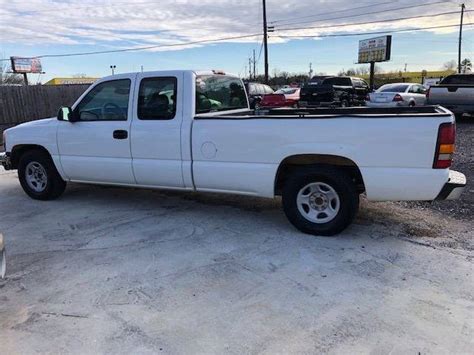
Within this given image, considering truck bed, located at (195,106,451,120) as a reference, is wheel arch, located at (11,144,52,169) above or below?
below

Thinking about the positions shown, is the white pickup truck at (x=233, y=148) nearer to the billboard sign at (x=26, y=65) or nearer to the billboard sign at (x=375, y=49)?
the billboard sign at (x=375, y=49)

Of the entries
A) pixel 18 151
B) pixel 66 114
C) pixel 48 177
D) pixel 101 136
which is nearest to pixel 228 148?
pixel 101 136

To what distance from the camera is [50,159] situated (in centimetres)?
664

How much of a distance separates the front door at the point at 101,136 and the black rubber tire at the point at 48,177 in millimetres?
336

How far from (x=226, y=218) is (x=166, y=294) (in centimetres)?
206

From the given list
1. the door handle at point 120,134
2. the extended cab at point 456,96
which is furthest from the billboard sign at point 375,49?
the door handle at point 120,134

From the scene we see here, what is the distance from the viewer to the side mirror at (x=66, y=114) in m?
6.23

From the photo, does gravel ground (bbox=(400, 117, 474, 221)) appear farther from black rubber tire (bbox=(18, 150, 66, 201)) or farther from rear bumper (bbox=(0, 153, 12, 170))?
rear bumper (bbox=(0, 153, 12, 170))

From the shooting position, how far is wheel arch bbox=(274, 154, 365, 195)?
15.8 feet

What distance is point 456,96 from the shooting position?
15.7 m

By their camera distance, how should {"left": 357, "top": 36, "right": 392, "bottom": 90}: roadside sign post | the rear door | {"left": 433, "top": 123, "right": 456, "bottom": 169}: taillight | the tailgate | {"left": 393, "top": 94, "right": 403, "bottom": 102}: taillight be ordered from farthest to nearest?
{"left": 357, "top": 36, "right": 392, "bottom": 90}: roadside sign post, {"left": 393, "top": 94, "right": 403, "bottom": 102}: taillight, the tailgate, the rear door, {"left": 433, "top": 123, "right": 456, "bottom": 169}: taillight

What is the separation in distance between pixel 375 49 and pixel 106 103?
147ft

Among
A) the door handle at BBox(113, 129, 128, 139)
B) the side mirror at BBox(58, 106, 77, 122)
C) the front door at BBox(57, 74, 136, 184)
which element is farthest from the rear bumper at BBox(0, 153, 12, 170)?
the door handle at BBox(113, 129, 128, 139)

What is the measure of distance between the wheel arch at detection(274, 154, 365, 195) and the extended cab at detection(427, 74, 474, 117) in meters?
12.6
